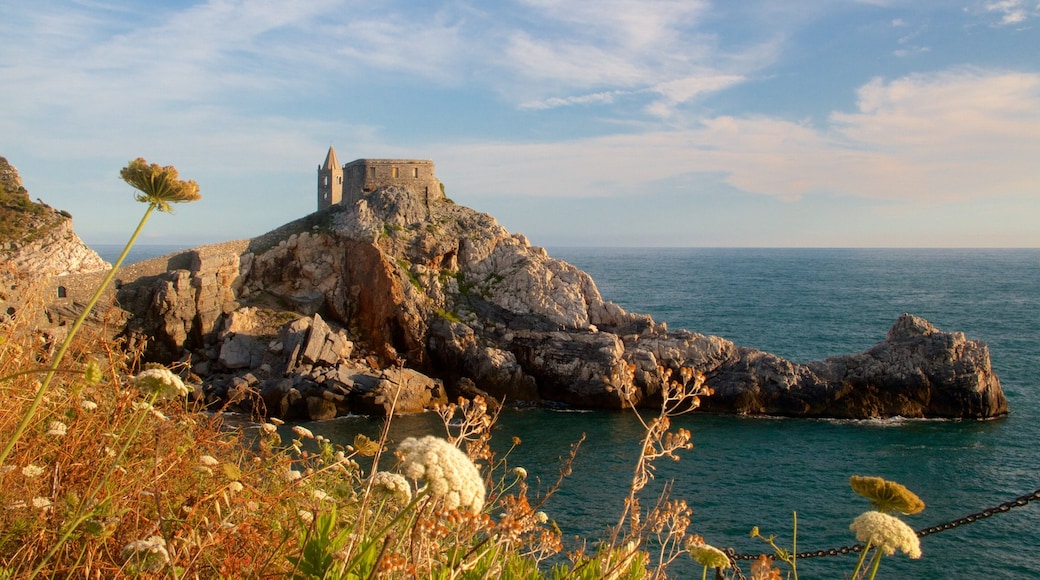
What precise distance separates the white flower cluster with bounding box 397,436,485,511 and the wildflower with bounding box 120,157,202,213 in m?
1.60

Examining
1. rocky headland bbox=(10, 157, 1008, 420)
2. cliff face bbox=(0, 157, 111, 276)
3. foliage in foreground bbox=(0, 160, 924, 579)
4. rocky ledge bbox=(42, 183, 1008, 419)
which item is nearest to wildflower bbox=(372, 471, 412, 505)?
foliage in foreground bbox=(0, 160, 924, 579)

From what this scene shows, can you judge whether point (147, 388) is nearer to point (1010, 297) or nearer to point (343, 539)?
point (343, 539)

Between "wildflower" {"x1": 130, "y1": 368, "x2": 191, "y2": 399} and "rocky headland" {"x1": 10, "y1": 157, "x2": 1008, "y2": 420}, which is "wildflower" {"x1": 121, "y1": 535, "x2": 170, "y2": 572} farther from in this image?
"rocky headland" {"x1": 10, "y1": 157, "x2": 1008, "y2": 420}

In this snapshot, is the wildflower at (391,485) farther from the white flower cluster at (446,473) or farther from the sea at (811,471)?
the sea at (811,471)

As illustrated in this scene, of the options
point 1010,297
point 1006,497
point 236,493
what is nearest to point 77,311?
point 236,493

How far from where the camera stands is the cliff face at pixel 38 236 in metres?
44.1

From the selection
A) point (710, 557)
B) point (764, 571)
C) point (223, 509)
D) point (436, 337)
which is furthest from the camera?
point (436, 337)

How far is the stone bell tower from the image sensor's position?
2002 inches

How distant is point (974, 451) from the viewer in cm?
2712

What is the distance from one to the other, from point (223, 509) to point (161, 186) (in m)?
2.22

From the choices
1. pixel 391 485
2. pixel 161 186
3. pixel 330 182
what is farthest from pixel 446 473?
pixel 330 182

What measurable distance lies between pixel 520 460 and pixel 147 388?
22.2 m

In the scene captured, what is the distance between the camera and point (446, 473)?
2492 mm

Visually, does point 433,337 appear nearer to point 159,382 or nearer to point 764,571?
point 764,571
